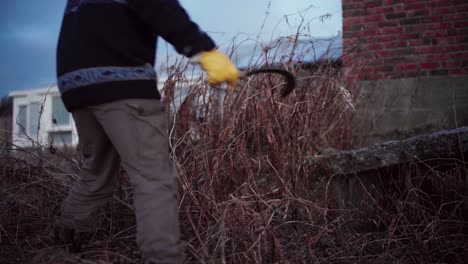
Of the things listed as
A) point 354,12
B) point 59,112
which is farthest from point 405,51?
point 59,112

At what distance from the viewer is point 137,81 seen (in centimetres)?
195

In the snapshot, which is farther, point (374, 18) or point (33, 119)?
point (33, 119)

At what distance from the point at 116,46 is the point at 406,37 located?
152 inches

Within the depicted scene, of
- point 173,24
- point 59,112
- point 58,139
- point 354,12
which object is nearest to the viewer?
point 173,24

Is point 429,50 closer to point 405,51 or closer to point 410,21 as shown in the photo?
point 405,51

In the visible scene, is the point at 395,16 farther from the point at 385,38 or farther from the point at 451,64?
the point at 451,64

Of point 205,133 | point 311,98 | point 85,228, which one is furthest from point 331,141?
point 85,228

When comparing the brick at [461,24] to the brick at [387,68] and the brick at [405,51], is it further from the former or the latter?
the brick at [387,68]

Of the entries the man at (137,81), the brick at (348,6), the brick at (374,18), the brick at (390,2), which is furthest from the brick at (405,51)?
the man at (137,81)

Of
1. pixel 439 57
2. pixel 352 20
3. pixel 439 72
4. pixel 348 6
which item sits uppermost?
pixel 348 6

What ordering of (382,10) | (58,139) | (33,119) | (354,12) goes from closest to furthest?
1. (58,139)
2. (382,10)
3. (354,12)
4. (33,119)

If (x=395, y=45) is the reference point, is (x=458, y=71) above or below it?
below

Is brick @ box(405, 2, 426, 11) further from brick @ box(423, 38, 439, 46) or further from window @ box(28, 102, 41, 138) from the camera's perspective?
window @ box(28, 102, 41, 138)

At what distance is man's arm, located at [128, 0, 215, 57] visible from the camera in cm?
187
